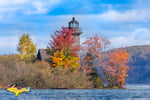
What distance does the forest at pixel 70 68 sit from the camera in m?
49.9

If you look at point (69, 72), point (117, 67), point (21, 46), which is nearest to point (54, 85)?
point (69, 72)

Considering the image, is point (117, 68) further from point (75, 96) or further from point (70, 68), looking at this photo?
point (75, 96)

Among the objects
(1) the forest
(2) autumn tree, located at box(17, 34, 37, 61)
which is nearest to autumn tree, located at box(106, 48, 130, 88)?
(1) the forest

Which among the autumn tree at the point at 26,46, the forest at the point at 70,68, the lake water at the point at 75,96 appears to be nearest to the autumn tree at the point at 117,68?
the forest at the point at 70,68

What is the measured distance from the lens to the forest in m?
49.9

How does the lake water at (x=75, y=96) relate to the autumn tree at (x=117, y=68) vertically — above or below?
below

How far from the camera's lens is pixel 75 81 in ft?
167

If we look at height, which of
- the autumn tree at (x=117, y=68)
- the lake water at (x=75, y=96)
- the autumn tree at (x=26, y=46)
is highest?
the autumn tree at (x=26, y=46)

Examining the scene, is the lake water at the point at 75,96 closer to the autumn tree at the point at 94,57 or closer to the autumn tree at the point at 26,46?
the autumn tree at the point at 94,57

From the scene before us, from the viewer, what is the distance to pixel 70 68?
52.3 metres

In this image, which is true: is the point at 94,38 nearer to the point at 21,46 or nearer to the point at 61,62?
the point at 61,62

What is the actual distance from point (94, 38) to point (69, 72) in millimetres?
8472

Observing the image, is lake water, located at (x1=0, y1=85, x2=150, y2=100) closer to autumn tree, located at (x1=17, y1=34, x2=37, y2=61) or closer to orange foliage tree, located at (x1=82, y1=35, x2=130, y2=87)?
orange foliage tree, located at (x1=82, y1=35, x2=130, y2=87)

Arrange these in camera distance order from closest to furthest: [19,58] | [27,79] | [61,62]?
1. [27,79]
2. [61,62]
3. [19,58]
